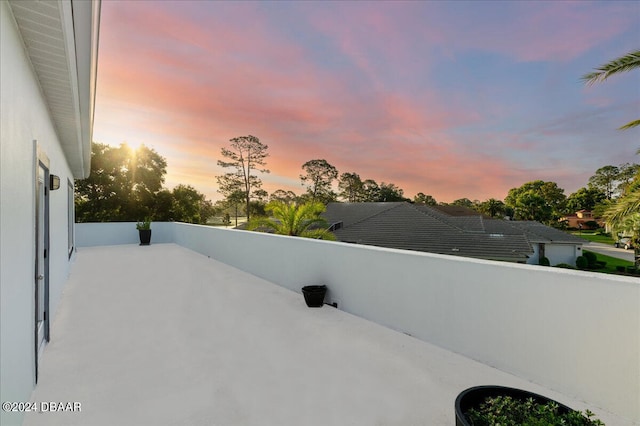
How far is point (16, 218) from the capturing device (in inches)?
84.1

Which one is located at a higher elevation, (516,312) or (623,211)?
(623,211)

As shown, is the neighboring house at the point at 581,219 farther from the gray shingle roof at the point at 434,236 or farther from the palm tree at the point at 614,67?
the palm tree at the point at 614,67

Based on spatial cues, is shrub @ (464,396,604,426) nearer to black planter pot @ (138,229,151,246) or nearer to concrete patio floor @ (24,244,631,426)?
concrete patio floor @ (24,244,631,426)

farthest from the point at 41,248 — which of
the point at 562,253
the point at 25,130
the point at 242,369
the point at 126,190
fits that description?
the point at 562,253

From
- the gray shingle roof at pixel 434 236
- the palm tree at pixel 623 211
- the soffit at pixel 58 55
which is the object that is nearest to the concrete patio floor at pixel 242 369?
the soffit at pixel 58 55

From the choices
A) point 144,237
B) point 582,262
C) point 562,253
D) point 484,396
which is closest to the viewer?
point 484,396

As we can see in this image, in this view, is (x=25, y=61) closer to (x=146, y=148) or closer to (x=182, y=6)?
(x=182, y=6)

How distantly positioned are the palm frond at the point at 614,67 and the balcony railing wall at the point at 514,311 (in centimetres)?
703

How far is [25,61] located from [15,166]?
3.78 ft

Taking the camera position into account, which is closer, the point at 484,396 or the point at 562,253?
the point at 484,396

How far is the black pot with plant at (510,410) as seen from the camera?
4.92 ft

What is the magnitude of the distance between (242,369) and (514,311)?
2743mm

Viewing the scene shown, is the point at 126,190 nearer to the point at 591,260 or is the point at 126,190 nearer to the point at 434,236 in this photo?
the point at 434,236

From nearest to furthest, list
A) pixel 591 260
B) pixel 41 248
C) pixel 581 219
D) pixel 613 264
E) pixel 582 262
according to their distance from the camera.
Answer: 1. pixel 41 248
2. pixel 582 262
3. pixel 591 260
4. pixel 613 264
5. pixel 581 219
